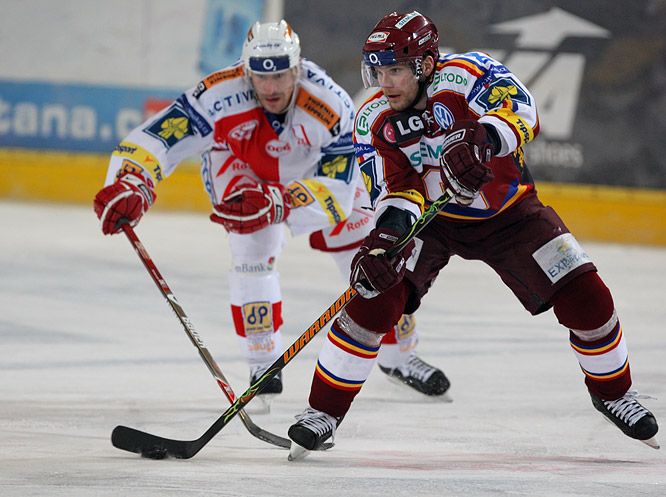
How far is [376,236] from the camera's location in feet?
9.91

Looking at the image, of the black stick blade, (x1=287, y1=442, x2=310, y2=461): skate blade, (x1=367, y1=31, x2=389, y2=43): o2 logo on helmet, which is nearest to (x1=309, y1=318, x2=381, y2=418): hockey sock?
(x1=287, y1=442, x2=310, y2=461): skate blade

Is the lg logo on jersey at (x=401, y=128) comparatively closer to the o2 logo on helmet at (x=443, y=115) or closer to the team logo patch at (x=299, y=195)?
the o2 logo on helmet at (x=443, y=115)

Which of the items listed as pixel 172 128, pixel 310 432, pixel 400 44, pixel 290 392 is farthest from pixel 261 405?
pixel 400 44

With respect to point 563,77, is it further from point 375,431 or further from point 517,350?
point 375,431

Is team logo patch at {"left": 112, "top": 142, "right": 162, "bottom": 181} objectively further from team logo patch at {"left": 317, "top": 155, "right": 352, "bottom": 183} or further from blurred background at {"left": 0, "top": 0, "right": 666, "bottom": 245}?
blurred background at {"left": 0, "top": 0, "right": 666, "bottom": 245}

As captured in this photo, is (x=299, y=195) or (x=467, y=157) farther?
(x=299, y=195)

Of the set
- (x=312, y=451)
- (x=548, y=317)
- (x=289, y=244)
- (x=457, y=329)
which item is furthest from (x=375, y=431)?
(x=289, y=244)

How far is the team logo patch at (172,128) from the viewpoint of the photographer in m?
3.82

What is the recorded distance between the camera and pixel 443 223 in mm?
3227

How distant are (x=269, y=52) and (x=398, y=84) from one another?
2.38ft

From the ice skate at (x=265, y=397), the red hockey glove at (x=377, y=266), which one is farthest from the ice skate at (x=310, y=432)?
the ice skate at (x=265, y=397)

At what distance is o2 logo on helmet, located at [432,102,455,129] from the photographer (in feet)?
10.1

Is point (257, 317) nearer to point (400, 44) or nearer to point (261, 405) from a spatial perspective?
point (261, 405)

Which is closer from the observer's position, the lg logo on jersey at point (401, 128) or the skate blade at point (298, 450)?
the skate blade at point (298, 450)
